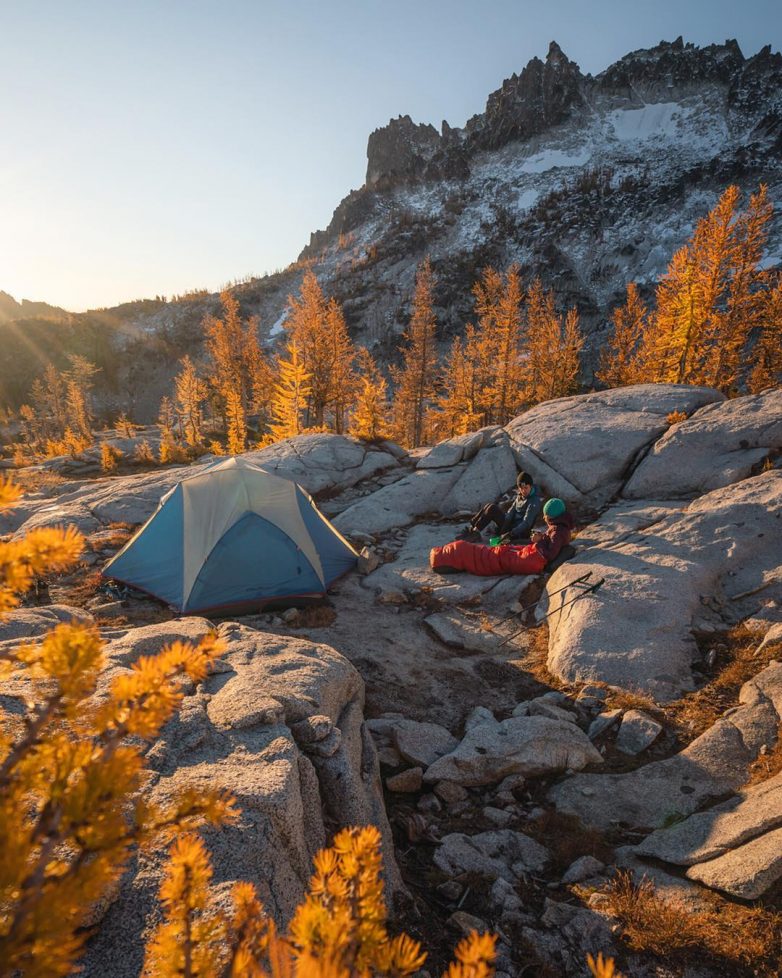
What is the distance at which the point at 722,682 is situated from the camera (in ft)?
18.1

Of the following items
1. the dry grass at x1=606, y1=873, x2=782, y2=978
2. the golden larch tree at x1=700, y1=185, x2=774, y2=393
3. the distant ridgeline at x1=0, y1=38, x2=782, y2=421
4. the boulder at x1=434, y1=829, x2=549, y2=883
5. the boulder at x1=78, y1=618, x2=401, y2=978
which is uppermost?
the distant ridgeline at x1=0, y1=38, x2=782, y2=421

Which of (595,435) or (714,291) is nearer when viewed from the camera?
(595,435)

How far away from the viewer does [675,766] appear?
4.30 metres

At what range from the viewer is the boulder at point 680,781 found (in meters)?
3.90

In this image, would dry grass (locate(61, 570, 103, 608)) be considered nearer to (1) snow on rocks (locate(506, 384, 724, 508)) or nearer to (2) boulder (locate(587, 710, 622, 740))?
(2) boulder (locate(587, 710, 622, 740))

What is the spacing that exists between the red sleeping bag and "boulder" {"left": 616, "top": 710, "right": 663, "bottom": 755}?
375 cm

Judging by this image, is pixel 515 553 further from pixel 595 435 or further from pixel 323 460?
pixel 323 460

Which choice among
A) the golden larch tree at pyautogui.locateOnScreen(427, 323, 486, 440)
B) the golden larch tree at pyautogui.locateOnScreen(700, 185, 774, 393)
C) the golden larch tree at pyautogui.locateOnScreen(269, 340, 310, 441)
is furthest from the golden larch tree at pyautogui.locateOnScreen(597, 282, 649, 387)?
the golden larch tree at pyautogui.locateOnScreen(269, 340, 310, 441)

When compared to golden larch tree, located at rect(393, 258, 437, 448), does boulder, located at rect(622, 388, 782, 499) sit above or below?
below

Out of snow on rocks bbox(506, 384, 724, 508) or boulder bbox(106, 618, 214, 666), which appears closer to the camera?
boulder bbox(106, 618, 214, 666)

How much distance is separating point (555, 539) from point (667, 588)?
6.88 ft

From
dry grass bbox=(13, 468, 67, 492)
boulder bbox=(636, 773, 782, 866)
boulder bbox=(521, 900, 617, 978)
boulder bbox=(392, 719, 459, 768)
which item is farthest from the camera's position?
dry grass bbox=(13, 468, 67, 492)

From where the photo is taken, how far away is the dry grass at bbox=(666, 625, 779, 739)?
5.01 metres

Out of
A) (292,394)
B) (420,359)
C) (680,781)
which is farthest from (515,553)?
(420,359)
